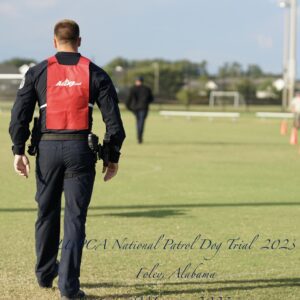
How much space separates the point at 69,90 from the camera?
6.26 meters

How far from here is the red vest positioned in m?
6.26

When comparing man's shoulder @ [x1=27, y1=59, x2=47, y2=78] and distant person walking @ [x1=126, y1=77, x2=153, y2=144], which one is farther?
distant person walking @ [x1=126, y1=77, x2=153, y2=144]

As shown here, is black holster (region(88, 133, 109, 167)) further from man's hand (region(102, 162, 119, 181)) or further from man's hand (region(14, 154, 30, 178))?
man's hand (region(14, 154, 30, 178))

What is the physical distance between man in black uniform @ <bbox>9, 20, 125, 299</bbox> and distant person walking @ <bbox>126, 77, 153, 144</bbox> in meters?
18.2

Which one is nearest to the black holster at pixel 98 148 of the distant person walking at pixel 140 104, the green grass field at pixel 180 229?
the green grass field at pixel 180 229

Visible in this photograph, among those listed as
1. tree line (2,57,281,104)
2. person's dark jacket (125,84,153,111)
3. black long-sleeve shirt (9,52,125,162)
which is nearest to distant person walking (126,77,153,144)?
person's dark jacket (125,84,153,111)

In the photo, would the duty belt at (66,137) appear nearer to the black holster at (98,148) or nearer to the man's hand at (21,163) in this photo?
the black holster at (98,148)

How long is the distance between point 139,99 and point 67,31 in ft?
62.1

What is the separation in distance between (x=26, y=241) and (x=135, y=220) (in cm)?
197

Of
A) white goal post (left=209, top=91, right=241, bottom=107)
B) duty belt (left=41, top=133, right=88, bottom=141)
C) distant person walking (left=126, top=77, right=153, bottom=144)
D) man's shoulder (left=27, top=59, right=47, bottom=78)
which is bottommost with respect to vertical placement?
white goal post (left=209, top=91, right=241, bottom=107)

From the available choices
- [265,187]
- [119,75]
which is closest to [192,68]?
[119,75]

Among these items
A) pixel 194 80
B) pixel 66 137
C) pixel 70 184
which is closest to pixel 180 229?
pixel 70 184

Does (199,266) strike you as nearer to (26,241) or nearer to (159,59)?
(26,241)

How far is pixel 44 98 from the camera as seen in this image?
6.31m
